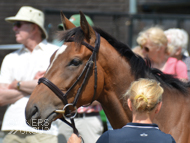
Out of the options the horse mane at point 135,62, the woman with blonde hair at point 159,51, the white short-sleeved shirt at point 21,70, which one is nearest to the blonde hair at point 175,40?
the woman with blonde hair at point 159,51

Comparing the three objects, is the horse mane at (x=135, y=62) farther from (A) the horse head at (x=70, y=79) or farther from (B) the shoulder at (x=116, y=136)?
(B) the shoulder at (x=116, y=136)

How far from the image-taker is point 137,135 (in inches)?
73.6

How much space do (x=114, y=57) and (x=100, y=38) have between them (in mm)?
229

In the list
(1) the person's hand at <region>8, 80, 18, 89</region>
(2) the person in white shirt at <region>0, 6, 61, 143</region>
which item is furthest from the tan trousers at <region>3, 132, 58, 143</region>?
(1) the person's hand at <region>8, 80, 18, 89</region>

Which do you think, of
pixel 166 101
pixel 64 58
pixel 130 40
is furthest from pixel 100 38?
pixel 130 40

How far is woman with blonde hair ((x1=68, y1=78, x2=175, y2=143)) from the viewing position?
6.12 feet

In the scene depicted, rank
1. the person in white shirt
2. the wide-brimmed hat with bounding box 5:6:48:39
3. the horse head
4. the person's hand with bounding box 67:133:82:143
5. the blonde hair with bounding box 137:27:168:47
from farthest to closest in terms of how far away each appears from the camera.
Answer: the wide-brimmed hat with bounding box 5:6:48:39, the blonde hair with bounding box 137:27:168:47, the person in white shirt, the horse head, the person's hand with bounding box 67:133:82:143

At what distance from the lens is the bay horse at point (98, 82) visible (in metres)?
2.36

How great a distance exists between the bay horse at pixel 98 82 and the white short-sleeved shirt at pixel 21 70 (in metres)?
0.75

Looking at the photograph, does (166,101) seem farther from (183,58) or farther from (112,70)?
(183,58)

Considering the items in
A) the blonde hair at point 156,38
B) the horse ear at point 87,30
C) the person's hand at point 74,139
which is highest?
the horse ear at point 87,30

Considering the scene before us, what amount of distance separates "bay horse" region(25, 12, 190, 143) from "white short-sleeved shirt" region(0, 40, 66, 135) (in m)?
0.75

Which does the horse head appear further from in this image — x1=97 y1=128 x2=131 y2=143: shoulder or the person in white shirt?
the person in white shirt

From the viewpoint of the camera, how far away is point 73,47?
248cm
